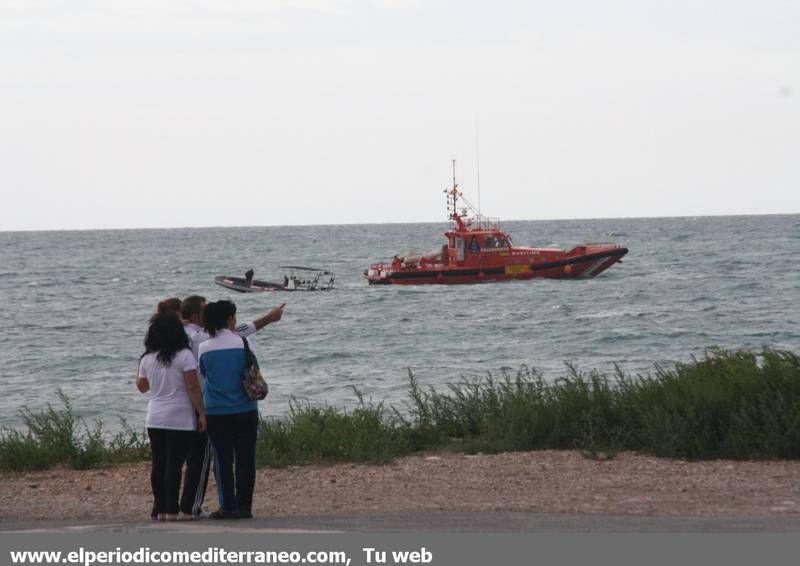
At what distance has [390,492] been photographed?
34.0ft

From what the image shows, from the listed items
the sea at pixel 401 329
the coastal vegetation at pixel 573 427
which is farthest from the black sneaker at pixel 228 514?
the sea at pixel 401 329

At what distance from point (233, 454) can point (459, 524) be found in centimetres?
161

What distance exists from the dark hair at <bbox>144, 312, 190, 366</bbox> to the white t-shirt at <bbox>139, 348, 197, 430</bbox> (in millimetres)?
38

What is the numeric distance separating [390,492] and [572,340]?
977 inches

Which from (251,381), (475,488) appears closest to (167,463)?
(251,381)

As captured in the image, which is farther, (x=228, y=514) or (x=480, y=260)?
(x=480, y=260)

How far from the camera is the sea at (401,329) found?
85.4 ft

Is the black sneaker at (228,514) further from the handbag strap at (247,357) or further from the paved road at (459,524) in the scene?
the handbag strap at (247,357)

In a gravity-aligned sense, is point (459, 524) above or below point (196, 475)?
below

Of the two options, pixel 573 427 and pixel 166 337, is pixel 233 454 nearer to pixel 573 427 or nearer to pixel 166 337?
pixel 166 337

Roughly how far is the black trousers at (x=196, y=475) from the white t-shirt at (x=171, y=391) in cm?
24

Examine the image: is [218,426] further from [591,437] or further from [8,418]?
[8,418]

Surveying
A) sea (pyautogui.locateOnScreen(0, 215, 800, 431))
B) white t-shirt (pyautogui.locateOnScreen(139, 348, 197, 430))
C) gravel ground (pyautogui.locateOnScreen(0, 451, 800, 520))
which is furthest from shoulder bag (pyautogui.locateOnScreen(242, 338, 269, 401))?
sea (pyautogui.locateOnScreen(0, 215, 800, 431))

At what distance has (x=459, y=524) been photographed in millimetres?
8742
